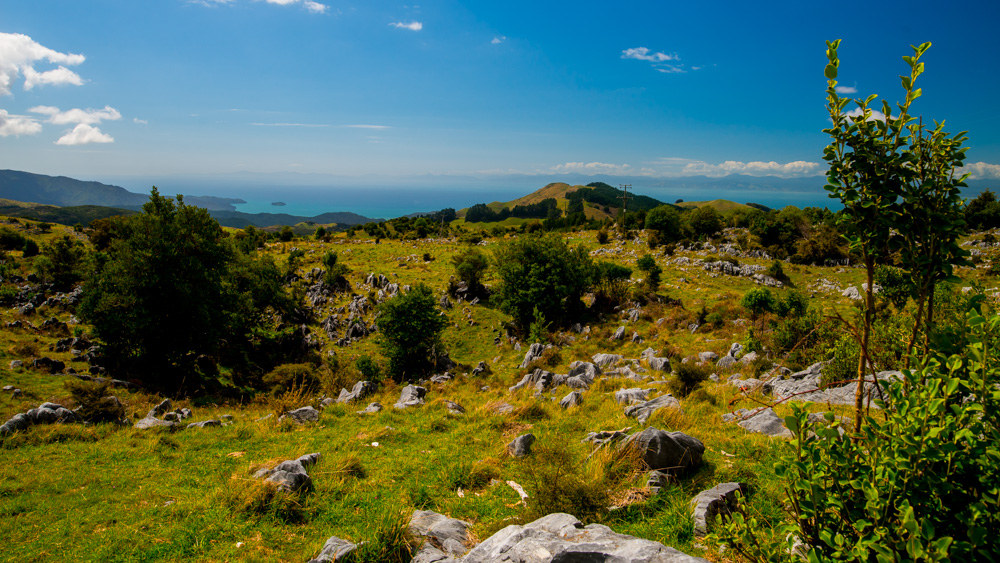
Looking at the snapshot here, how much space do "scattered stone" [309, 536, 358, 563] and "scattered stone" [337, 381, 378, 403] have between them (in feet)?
33.6

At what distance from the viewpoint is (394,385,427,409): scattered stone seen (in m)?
14.0

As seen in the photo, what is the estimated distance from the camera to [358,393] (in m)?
15.8

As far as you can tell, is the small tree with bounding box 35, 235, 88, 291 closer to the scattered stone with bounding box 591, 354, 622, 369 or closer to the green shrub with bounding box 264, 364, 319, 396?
the green shrub with bounding box 264, 364, 319, 396

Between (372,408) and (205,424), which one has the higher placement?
(205,424)

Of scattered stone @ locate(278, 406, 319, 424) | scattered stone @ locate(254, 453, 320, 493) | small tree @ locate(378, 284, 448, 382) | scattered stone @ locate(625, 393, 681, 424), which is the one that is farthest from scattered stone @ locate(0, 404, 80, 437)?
scattered stone @ locate(625, 393, 681, 424)

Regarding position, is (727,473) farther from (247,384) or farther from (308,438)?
(247,384)

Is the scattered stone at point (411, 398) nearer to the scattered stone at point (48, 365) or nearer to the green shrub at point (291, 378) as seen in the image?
the green shrub at point (291, 378)

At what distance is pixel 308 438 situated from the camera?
1062 cm

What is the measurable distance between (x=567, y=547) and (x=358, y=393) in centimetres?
1349

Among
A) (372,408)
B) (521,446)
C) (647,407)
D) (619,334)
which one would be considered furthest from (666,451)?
(619,334)

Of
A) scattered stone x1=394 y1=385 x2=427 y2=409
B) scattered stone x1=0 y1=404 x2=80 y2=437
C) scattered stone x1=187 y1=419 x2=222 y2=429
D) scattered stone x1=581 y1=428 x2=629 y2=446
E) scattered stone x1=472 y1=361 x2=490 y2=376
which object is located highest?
scattered stone x1=581 y1=428 x2=629 y2=446

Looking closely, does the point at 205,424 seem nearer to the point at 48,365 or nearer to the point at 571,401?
the point at 571,401

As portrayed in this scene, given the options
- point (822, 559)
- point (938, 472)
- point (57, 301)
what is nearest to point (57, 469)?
point (822, 559)

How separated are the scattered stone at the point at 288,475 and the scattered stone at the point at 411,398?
622 centimetres
